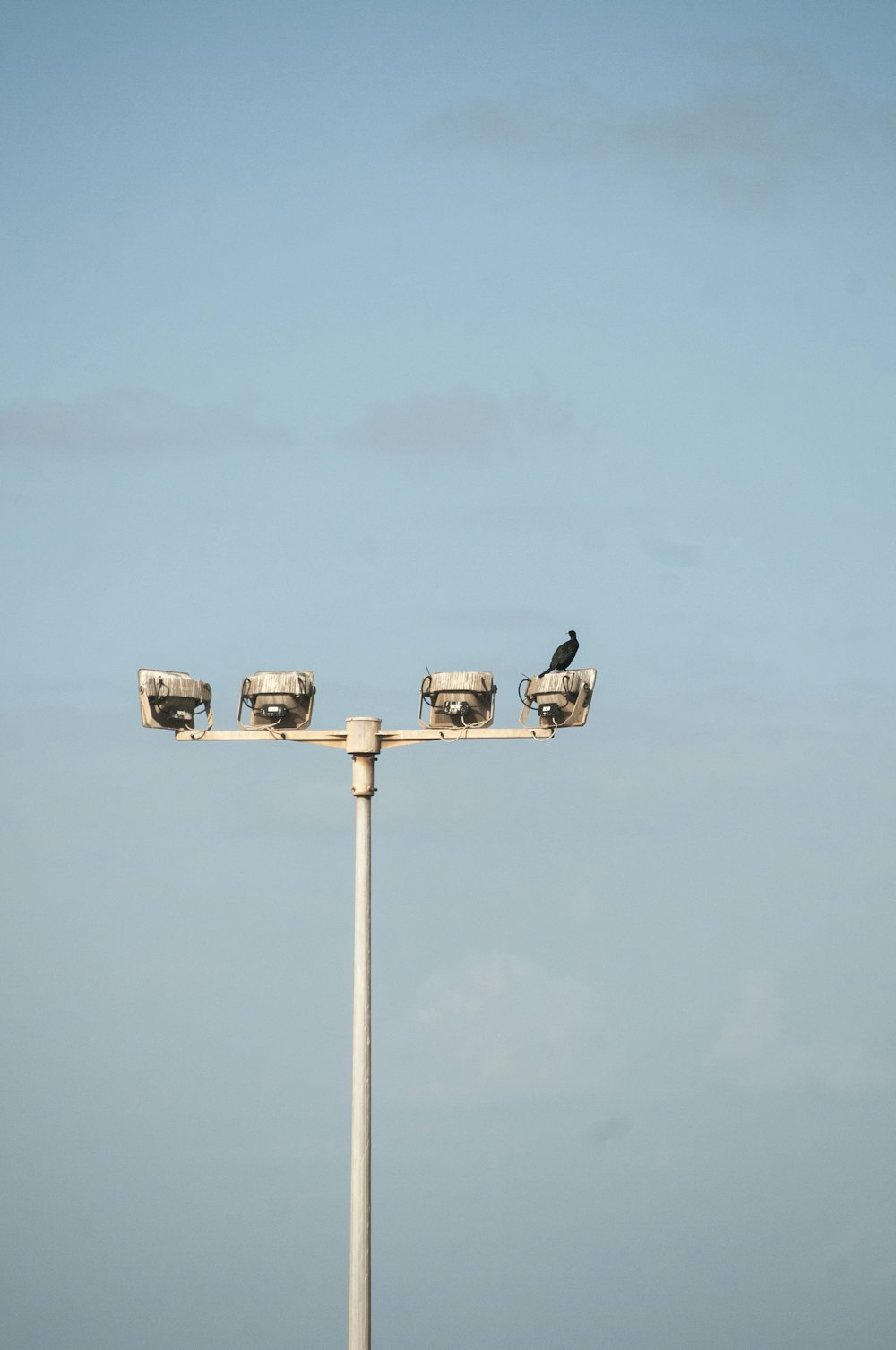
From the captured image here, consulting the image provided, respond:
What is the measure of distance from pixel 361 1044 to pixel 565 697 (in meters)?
3.07

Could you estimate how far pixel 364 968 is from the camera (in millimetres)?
17766

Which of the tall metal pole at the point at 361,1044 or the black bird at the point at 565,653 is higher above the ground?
the black bird at the point at 565,653

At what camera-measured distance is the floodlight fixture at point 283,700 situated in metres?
17.7

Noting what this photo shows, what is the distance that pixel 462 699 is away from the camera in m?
17.6

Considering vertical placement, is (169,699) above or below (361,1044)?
above

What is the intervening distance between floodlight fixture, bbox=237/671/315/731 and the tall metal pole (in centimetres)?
38

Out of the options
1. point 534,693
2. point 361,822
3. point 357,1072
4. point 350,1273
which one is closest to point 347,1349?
point 350,1273

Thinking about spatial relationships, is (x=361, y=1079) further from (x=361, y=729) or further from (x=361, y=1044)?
(x=361, y=729)

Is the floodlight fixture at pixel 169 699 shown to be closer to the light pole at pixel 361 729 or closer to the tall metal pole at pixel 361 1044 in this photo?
the light pole at pixel 361 729

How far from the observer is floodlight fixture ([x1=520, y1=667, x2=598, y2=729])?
686 inches

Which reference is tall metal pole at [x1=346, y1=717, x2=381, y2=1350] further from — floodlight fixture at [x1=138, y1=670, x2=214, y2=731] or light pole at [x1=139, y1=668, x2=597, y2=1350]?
floodlight fixture at [x1=138, y1=670, x2=214, y2=731]

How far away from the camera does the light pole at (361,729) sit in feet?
57.1

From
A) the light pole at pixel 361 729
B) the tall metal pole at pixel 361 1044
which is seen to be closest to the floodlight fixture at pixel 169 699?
the light pole at pixel 361 729

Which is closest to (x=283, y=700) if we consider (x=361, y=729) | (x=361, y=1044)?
(x=361, y=729)
